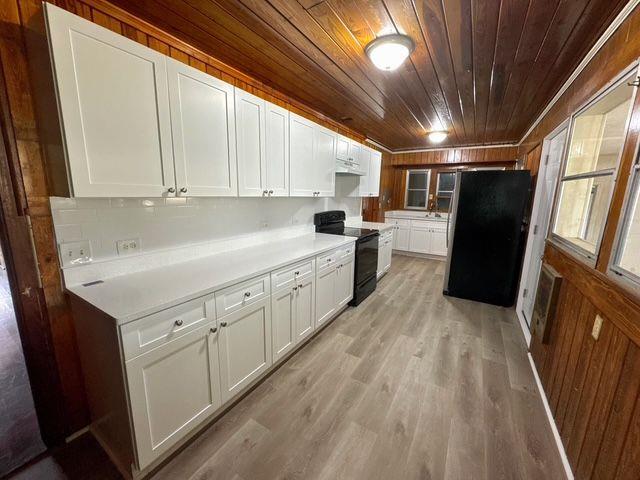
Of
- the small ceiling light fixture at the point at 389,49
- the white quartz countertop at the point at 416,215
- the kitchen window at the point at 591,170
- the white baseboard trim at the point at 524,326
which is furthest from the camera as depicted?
the white quartz countertop at the point at 416,215

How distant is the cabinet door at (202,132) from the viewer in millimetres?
1501

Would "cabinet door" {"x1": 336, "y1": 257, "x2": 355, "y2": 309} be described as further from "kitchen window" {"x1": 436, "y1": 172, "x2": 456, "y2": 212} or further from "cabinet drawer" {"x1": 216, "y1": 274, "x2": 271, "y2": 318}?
"kitchen window" {"x1": 436, "y1": 172, "x2": 456, "y2": 212}

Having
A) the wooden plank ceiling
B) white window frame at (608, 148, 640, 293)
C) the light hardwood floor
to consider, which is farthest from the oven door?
white window frame at (608, 148, 640, 293)

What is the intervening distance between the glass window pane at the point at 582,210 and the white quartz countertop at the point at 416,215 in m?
3.42

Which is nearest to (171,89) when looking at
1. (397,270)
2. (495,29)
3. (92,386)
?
(92,386)

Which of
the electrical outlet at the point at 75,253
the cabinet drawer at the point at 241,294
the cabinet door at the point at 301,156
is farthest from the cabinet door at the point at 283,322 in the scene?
the electrical outlet at the point at 75,253

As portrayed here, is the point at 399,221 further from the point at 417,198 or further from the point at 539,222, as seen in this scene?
the point at 539,222

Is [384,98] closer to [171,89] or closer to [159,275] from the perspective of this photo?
[171,89]

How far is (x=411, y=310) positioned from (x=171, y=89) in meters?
3.19

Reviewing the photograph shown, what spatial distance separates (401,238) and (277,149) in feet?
14.5

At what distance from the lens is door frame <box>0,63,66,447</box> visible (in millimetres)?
1202

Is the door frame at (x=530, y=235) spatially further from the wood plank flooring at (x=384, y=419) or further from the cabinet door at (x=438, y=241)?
the cabinet door at (x=438, y=241)

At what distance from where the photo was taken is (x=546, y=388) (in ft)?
5.98

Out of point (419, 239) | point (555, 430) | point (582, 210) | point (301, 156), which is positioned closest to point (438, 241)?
point (419, 239)
